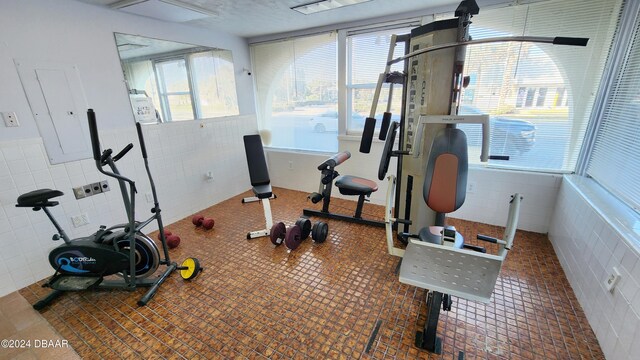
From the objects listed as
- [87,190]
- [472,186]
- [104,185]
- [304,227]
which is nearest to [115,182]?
[104,185]

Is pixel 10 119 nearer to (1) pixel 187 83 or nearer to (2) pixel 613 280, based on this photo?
Answer: (1) pixel 187 83

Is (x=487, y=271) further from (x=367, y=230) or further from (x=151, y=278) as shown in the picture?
(x=151, y=278)

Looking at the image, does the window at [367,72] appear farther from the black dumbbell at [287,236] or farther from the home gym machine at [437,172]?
the black dumbbell at [287,236]

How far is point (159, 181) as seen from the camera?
10.1 feet

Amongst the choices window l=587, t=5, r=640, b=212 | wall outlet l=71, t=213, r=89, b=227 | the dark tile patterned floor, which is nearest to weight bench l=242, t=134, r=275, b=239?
the dark tile patterned floor

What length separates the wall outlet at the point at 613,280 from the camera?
146cm

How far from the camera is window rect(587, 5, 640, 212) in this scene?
1745mm

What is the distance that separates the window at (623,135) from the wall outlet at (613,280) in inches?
20.0

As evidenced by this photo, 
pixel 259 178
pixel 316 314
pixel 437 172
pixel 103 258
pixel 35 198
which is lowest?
pixel 316 314

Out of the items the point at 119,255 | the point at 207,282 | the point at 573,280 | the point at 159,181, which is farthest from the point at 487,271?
the point at 159,181

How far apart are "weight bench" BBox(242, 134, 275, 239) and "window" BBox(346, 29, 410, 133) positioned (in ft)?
4.47

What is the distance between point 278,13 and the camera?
9.06 feet

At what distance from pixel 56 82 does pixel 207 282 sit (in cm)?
208

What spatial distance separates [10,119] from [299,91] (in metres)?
2.85
